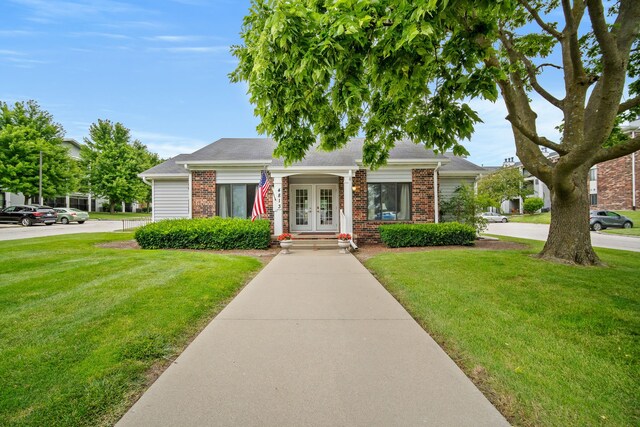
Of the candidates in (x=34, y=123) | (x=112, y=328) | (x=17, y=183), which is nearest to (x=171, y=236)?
(x=112, y=328)

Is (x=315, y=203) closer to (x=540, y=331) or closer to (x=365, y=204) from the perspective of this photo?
(x=365, y=204)

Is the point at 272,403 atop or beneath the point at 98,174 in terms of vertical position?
beneath

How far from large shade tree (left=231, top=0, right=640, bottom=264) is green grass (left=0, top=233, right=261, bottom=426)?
10.9 ft

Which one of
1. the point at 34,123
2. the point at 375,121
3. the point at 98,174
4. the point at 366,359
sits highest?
the point at 34,123

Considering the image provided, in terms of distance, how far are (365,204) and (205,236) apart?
21.2ft

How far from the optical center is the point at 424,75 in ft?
14.2

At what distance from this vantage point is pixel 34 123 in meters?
36.5

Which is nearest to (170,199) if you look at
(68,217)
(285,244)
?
(285,244)

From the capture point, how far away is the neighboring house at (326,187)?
13.1 m

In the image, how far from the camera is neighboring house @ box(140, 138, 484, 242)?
1312 cm

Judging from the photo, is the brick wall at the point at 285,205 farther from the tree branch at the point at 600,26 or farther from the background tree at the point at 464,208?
the tree branch at the point at 600,26

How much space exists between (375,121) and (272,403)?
5932 mm

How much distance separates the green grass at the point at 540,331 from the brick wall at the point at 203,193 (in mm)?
9008

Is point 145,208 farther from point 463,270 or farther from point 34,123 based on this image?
point 463,270
